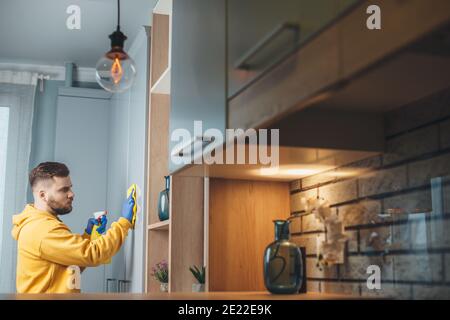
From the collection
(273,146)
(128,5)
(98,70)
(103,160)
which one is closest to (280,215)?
(273,146)

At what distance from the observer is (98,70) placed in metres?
2.23

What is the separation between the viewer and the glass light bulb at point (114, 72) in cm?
223

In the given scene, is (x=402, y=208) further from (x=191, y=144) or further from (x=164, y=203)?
(x=164, y=203)

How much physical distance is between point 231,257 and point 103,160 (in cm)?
235

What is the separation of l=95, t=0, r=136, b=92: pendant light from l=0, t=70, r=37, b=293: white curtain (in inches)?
83.6

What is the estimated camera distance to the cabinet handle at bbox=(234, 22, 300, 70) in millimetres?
1229

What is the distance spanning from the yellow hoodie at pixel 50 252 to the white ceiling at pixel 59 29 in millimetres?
1095

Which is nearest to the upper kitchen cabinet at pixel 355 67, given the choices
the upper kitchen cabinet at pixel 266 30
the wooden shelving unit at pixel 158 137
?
the upper kitchen cabinet at pixel 266 30

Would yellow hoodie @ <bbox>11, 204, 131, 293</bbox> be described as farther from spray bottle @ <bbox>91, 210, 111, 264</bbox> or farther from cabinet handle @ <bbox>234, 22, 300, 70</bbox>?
cabinet handle @ <bbox>234, 22, 300, 70</bbox>

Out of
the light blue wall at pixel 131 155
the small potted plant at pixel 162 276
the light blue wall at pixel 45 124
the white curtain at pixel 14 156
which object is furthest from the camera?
the light blue wall at pixel 45 124

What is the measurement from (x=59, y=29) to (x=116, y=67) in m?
1.51

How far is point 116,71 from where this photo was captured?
2246mm

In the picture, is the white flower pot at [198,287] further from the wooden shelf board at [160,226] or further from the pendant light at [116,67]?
the pendant light at [116,67]

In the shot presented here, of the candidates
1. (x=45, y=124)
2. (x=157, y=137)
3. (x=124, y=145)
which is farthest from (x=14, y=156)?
(x=157, y=137)
